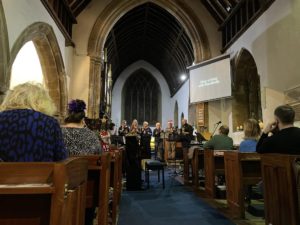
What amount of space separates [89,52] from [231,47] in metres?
4.20

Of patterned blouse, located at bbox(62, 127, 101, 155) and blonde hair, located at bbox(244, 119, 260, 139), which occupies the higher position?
blonde hair, located at bbox(244, 119, 260, 139)

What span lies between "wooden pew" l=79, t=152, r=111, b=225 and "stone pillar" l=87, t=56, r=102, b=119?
257 inches

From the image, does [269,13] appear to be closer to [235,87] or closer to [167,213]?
[235,87]

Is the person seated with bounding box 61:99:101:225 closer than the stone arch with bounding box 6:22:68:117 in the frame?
Yes

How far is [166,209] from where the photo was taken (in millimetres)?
3518

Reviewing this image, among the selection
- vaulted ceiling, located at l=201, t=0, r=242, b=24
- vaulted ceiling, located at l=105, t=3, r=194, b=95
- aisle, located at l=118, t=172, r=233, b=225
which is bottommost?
aisle, located at l=118, t=172, r=233, b=225

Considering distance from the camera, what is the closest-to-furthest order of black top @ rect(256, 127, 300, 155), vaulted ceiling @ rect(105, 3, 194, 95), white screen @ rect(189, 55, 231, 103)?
black top @ rect(256, 127, 300, 155), white screen @ rect(189, 55, 231, 103), vaulted ceiling @ rect(105, 3, 194, 95)

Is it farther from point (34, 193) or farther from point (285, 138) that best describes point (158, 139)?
point (34, 193)

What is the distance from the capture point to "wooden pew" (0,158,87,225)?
0.87m

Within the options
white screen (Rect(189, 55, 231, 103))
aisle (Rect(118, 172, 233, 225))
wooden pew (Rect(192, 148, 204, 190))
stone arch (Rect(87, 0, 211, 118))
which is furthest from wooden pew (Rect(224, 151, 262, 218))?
stone arch (Rect(87, 0, 211, 118))

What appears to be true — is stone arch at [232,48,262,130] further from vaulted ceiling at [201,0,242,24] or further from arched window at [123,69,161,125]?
arched window at [123,69,161,125]

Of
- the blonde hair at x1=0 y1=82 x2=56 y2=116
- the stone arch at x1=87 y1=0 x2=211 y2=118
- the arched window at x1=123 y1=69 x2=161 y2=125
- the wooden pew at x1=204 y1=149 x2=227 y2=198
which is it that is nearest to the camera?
the blonde hair at x1=0 y1=82 x2=56 y2=116

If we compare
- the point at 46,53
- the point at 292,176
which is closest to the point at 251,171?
the point at 292,176

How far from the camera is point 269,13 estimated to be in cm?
560
